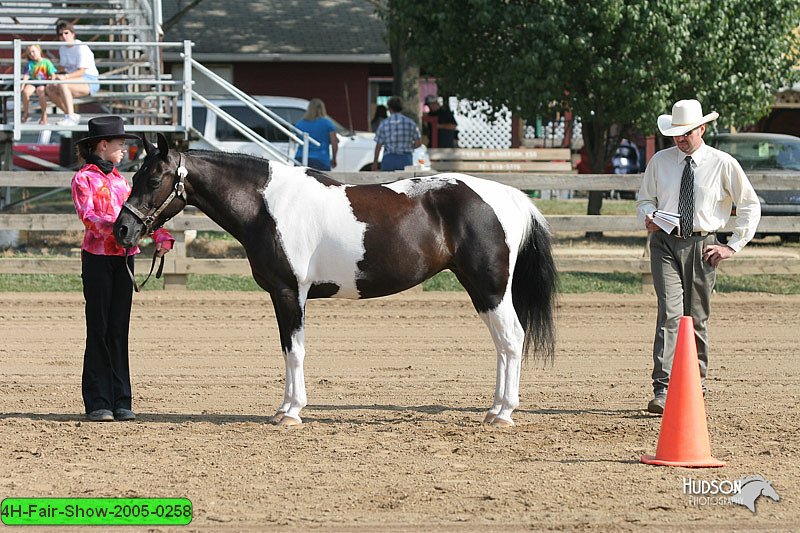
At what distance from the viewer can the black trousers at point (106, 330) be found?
759 cm

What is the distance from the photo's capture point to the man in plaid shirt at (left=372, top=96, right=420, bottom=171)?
1684cm

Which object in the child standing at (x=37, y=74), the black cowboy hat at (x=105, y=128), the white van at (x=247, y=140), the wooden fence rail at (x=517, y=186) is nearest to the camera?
the black cowboy hat at (x=105, y=128)

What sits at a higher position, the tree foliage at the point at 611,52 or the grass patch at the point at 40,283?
the tree foliage at the point at 611,52

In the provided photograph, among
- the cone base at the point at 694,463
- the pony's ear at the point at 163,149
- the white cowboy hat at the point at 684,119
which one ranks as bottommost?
the cone base at the point at 694,463

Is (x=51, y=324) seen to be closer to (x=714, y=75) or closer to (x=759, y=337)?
(x=759, y=337)

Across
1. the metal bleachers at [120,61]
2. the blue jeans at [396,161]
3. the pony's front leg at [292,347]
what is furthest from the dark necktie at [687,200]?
the blue jeans at [396,161]

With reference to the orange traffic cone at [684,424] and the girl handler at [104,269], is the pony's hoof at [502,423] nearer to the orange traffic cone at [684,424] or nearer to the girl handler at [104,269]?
the orange traffic cone at [684,424]

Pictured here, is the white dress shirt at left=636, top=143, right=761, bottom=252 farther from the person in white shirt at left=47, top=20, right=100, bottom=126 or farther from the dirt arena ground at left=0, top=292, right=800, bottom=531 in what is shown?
the person in white shirt at left=47, top=20, right=100, bottom=126

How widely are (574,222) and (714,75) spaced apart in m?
4.58

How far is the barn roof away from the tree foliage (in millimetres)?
11288

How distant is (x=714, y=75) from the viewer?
1766cm

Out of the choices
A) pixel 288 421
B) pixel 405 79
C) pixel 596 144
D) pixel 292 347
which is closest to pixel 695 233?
pixel 292 347

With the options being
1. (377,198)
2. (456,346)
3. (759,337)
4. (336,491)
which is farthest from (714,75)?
(336,491)

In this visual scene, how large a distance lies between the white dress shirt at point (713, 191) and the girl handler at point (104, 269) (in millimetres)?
3267
